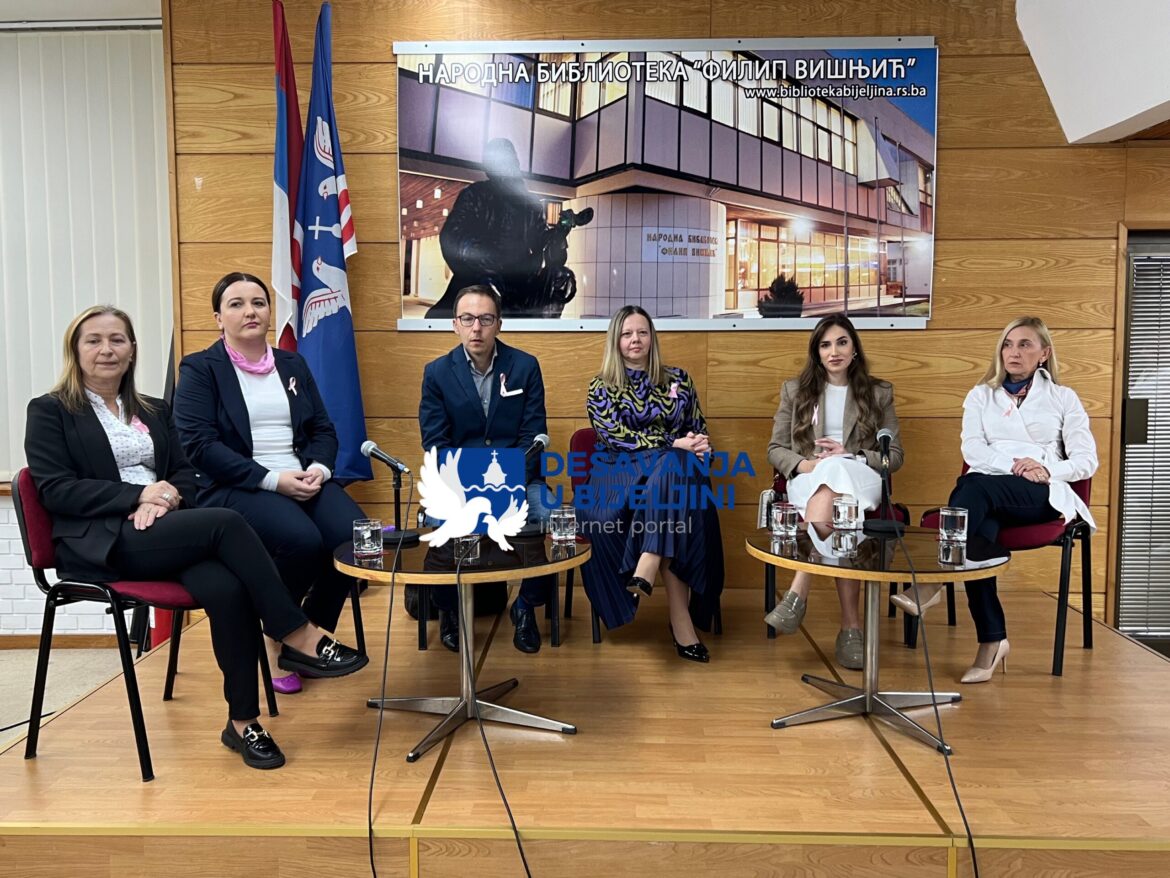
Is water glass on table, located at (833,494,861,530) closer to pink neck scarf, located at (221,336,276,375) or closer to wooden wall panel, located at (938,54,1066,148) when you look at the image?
pink neck scarf, located at (221,336,276,375)

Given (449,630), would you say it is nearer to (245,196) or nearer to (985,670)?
(985,670)

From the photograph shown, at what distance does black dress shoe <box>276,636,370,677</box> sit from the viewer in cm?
215

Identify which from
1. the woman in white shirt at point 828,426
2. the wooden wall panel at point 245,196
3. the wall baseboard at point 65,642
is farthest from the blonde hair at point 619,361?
the wall baseboard at point 65,642

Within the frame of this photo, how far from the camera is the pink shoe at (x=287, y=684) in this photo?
2592 millimetres

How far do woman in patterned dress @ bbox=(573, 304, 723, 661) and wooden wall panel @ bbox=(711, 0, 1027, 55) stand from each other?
1.50m

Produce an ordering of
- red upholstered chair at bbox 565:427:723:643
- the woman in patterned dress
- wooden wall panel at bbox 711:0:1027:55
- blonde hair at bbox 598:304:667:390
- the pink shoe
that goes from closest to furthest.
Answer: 1. the pink shoe
2. the woman in patterned dress
3. blonde hair at bbox 598:304:667:390
4. red upholstered chair at bbox 565:427:723:643
5. wooden wall panel at bbox 711:0:1027:55

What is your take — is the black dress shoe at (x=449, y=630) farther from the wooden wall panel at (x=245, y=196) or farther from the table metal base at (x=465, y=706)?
the wooden wall panel at (x=245, y=196)

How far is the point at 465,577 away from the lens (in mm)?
1997

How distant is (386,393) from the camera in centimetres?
385

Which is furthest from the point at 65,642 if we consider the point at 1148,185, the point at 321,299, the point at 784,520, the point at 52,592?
the point at 1148,185

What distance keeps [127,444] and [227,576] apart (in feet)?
1.75

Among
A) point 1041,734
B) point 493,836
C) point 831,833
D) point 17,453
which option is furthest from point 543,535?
point 17,453

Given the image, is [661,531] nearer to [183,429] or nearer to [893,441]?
[893,441]

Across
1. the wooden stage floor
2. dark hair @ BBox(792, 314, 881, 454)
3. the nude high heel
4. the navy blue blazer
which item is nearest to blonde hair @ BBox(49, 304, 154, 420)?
the wooden stage floor
